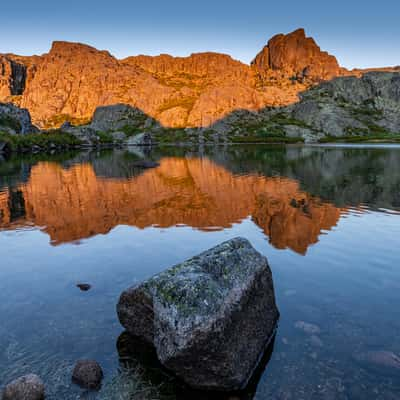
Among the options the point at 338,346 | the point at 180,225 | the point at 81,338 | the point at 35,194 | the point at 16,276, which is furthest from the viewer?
the point at 35,194

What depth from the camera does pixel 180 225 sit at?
109 ft

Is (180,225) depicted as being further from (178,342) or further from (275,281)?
(178,342)

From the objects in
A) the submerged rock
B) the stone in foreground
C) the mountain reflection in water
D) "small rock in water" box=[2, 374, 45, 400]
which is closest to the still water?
the mountain reflection in water

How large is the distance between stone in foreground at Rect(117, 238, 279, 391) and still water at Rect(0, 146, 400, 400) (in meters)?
0.87

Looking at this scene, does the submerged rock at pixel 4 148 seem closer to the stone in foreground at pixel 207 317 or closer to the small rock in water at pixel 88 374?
the stone in foreground at pixel 207 317

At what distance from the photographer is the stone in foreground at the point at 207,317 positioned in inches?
427

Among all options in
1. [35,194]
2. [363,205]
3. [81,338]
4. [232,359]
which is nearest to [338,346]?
[232,359]

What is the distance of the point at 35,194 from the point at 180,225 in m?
30.3

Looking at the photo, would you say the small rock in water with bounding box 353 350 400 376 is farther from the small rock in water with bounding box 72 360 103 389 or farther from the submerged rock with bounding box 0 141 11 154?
the submerged rock with bounding box 0 141 11 154

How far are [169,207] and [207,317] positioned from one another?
103ft

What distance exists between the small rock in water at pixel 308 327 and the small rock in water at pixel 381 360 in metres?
1.92

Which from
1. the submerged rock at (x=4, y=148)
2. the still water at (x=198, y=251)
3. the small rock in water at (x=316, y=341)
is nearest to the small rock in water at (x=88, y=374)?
the still water at (x=198, y=251)

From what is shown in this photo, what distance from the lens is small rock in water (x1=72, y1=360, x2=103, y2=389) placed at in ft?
37.5

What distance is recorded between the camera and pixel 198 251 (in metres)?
25.4
